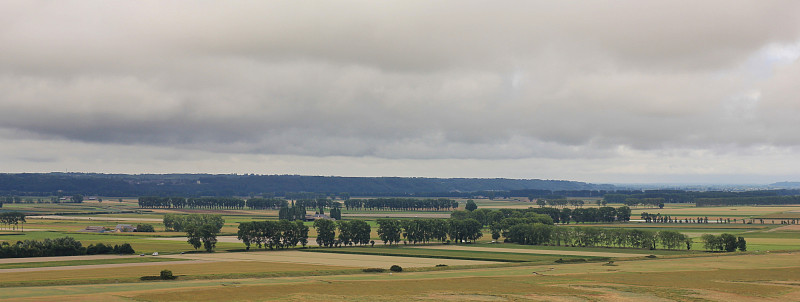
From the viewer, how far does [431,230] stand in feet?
555

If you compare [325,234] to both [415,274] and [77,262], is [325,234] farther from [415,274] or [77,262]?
[415,274]

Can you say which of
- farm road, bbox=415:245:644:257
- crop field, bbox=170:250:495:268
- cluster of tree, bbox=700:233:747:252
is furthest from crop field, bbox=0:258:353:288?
cluster of tree, bbox=700:233:747:252

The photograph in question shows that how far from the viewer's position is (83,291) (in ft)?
244

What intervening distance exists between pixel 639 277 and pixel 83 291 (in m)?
67.7

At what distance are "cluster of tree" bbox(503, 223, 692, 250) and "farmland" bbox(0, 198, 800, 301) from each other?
6.00 metres

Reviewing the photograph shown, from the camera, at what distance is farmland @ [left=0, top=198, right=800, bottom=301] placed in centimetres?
7512

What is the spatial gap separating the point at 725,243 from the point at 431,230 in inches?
2527

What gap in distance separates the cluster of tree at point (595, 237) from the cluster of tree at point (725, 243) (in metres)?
4.26

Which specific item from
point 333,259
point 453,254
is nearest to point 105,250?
point 333,259

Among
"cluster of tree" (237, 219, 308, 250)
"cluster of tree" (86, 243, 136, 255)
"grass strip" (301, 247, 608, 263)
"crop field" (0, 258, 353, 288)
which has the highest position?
"cluster of tree" (237, 219, 308, 250)

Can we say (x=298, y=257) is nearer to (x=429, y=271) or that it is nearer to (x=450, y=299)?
(x=429, y=271)

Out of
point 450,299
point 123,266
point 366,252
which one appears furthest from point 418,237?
point 450,299

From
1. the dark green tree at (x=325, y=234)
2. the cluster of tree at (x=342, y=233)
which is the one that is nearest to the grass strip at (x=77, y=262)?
the dark green tree at (x=325, y=234)

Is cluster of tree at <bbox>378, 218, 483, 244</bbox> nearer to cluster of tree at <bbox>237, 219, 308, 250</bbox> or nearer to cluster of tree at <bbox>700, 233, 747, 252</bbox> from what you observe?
cluster of tree at <bbox>237, 219, 308, 250</bbox>
